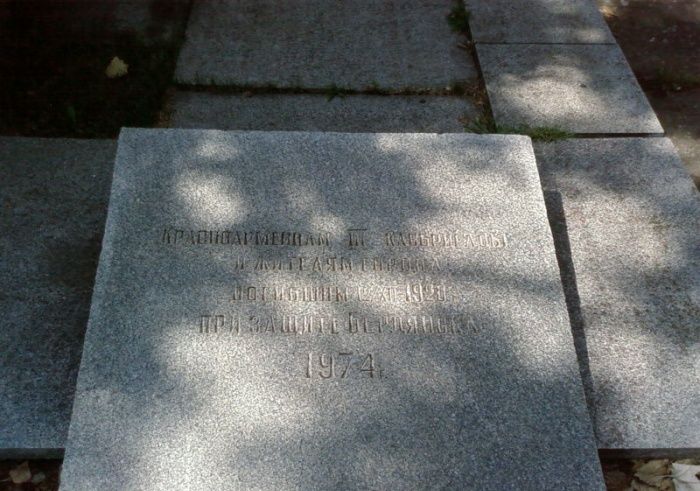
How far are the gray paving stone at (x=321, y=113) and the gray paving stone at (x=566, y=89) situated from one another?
0.27 meters

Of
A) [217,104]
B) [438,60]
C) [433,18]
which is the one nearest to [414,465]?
[217,104]

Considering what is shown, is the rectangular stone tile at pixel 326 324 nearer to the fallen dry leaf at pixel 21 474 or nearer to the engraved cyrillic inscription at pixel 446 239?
the engraved cyrillic inscription at pixel 446 239

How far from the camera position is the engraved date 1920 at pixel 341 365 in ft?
7.45

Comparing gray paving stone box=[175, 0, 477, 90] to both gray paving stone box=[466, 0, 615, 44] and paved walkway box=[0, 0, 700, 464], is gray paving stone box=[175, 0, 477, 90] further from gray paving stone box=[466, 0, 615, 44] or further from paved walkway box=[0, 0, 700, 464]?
gray paving stone box=[466, 0, 615, 44]

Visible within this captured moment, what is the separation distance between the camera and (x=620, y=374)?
8.58 ft

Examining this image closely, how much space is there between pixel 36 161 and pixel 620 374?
2.90 metres

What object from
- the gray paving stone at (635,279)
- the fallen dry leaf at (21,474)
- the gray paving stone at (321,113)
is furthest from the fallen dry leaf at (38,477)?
the gray paving stone at (635,279)

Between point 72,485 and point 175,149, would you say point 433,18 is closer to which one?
point 175,149

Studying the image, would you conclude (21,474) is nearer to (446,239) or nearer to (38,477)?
(38,477)

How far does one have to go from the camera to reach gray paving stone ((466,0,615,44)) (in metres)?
4.22

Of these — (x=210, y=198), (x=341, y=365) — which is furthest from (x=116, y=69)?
(x=341, y=365)

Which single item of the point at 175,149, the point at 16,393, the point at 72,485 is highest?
the point at 175,149

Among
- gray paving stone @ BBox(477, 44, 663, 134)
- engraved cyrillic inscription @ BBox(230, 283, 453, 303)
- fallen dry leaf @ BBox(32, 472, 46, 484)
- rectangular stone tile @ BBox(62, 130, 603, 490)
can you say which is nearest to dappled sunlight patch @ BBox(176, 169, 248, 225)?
rectangular stone tile @ BBox(62, 130, 603, 490)

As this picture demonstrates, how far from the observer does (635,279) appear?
9.58 ft
